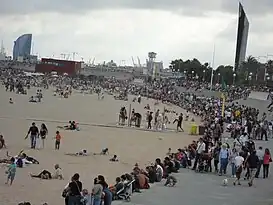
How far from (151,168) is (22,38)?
185285mm

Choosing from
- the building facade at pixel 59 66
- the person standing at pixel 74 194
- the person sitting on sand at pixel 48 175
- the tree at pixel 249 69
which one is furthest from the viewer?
the building facade at pixel 59 66

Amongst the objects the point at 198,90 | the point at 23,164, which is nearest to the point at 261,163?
the point at 23,164

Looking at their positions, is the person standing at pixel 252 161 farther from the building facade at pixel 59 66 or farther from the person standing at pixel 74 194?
the building facade at pixel 59 66

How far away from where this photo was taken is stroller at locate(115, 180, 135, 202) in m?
12.7

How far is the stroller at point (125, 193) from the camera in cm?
1271

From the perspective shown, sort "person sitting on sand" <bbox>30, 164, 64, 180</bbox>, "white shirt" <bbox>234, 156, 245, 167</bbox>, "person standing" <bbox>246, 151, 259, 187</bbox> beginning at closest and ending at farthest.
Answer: "person standing" <bbox>246, 151, 259, 187</bbox> < "white shirt" <bbox>234, 156, 245, 167</bbox> < "person sitting on sand" <bbox>30, 164, 64, 180</bbox>

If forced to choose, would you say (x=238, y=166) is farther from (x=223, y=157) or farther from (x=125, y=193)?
(x=125, y=193)

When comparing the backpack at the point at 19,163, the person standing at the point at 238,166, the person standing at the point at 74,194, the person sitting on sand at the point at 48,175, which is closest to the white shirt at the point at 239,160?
the person standing at the point at 238,166

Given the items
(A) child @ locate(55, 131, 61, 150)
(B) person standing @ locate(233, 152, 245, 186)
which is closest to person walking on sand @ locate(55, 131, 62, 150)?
(A) child @ locate(55, 131, 61, 150)

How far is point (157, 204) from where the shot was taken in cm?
1256

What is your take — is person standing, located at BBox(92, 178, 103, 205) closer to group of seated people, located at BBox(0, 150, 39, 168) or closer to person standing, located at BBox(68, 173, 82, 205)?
person standing, located at BBox(68, 173, 82, 205)

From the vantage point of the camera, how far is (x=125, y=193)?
12.9 m

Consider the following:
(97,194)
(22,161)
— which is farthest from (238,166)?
(22,161)

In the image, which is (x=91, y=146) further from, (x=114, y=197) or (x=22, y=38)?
(x=22, y=38)
